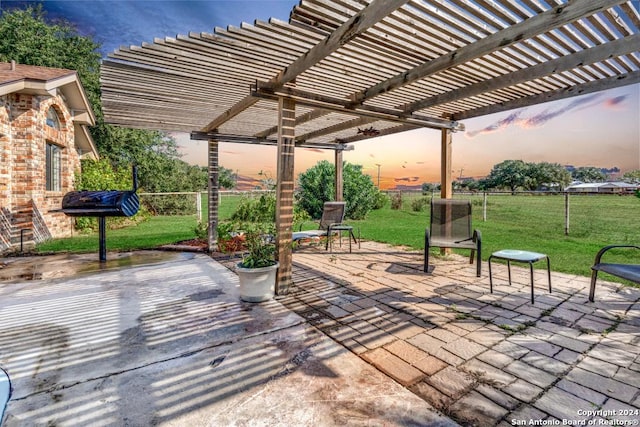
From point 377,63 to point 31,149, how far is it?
25.6 ft

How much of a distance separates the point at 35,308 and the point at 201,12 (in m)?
13.9

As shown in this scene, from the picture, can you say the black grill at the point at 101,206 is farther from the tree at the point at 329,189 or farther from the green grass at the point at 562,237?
the tree at the point at 329,189

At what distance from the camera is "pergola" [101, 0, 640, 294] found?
234 cm

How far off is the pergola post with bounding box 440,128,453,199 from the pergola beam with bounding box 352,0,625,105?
2.34 meters

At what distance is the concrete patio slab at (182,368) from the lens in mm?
1668

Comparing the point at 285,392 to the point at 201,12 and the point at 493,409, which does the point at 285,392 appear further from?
the point at 201,12

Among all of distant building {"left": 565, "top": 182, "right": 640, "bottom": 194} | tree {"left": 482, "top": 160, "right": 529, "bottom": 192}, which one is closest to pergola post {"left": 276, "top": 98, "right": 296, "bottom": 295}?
distant building {"left": 565, "top": 182, "right": 640, "bottom": 194}

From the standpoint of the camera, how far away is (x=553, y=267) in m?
4.56

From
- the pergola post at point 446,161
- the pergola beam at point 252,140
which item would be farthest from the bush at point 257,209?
the pergola post at point 446,161

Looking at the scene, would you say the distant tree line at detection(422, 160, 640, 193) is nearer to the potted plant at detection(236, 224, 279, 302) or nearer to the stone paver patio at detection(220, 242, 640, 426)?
the stone paver patio at detection(220, 242, 640, 426)

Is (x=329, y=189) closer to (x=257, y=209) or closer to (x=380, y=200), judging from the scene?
(x=380, y=200)

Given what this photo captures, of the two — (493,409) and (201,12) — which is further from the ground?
(201,12)

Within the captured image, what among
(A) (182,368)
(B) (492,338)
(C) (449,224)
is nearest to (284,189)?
(A) (182,368)

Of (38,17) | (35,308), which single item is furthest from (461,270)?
(38,17)
